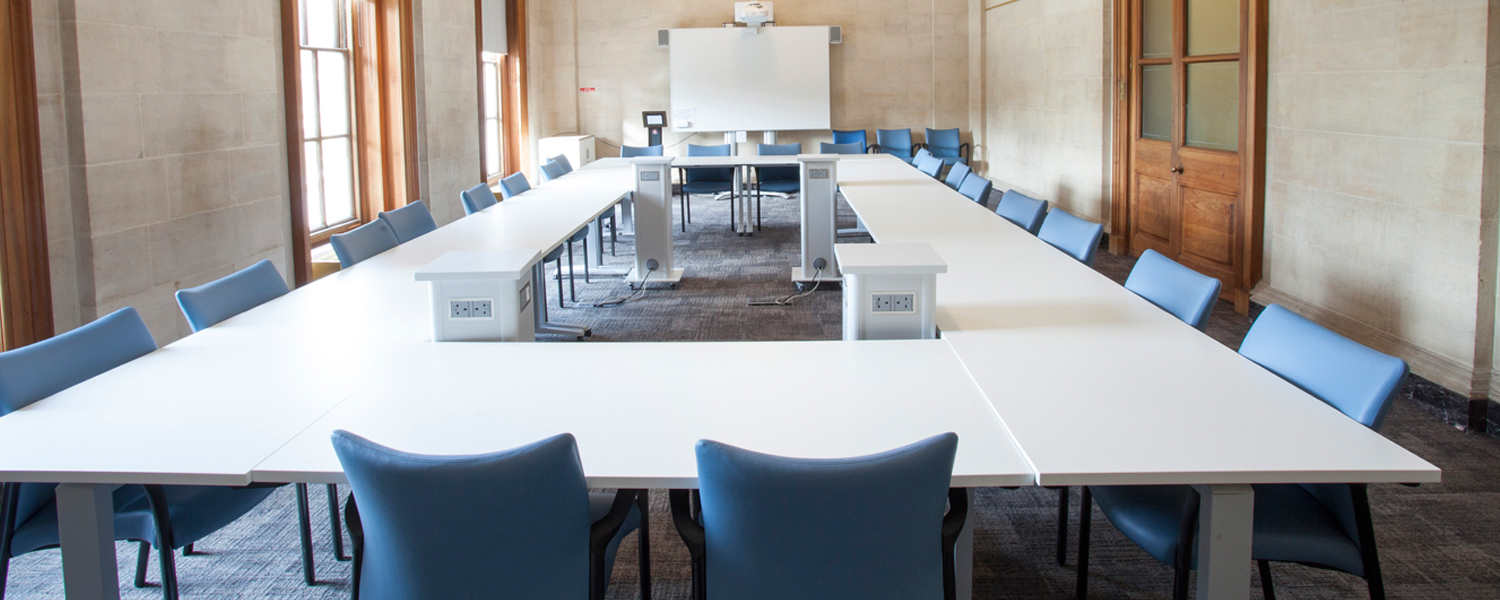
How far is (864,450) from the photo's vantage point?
80.1 inches

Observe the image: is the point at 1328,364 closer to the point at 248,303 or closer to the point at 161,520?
the point at 161,520

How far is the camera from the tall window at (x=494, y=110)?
448 inches

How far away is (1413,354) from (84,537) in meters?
4.64

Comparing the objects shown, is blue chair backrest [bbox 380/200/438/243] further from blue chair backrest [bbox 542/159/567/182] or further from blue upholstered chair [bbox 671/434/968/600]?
blue upholstered chair [bbox 671/434/968/600]

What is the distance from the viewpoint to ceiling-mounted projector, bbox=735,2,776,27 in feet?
41.4

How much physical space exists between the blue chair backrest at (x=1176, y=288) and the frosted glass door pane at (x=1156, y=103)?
13.6ft

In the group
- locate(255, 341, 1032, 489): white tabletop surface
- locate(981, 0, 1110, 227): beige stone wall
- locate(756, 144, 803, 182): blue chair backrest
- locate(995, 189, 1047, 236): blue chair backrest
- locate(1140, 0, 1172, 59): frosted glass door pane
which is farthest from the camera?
locate(756, 144, 803, 182): blue chair backrest

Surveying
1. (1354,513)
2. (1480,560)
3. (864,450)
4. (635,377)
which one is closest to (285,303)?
(635,377)

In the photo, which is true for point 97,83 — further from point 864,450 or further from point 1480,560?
point 1480,560

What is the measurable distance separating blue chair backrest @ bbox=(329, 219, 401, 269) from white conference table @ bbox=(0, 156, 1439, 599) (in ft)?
2.93

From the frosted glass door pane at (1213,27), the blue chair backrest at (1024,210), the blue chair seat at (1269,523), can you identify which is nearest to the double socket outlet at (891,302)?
the blue chair seat at (1269,523)

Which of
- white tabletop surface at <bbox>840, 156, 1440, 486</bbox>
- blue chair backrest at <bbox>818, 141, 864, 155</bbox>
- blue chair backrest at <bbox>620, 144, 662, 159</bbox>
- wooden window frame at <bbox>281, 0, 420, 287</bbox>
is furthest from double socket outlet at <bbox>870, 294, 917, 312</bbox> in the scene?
blue chair backrest at <bbox>818, 141, 864, 155</bbox>

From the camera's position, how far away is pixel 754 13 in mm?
12594

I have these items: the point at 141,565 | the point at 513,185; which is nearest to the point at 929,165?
the point at 513,185
